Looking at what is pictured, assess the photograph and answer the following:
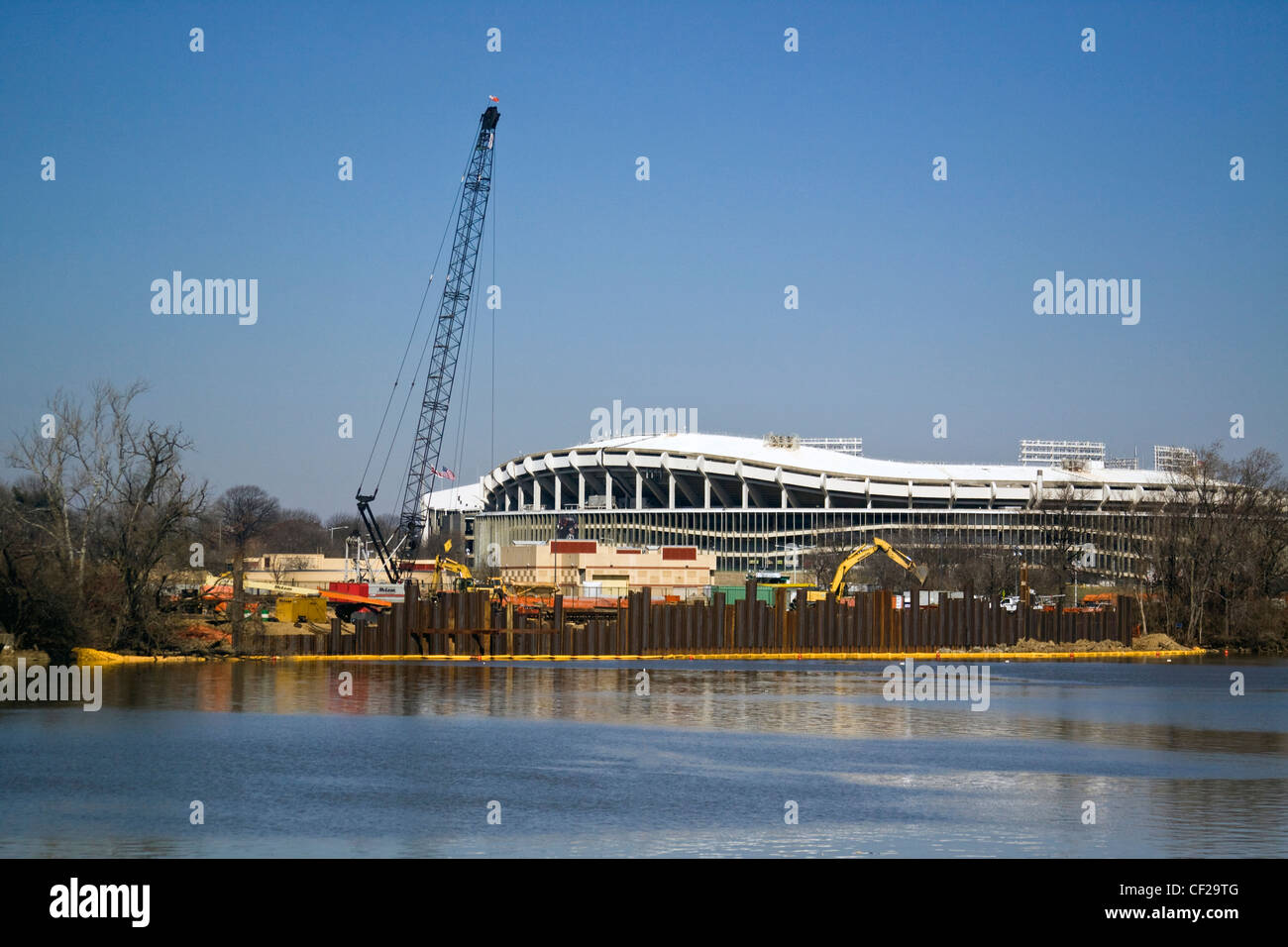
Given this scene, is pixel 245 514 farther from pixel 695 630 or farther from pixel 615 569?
pixel 695 630

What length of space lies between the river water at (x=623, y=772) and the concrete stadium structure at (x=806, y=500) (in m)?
86.3

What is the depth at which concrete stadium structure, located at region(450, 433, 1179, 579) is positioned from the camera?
430 ft

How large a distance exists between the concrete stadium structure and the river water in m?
86.3

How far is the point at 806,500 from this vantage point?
457ft

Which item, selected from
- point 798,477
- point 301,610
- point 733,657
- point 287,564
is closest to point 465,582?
point 301,610

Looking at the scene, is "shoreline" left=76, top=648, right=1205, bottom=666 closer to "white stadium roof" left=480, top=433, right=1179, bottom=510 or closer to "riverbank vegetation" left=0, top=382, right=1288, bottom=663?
"riverbank vegetation" left=0, top=382, right=1288, bottom=663

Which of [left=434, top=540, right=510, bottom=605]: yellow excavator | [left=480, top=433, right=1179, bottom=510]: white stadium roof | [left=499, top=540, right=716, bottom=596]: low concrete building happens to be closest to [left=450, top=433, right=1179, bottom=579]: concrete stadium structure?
[left=480, top=433, right=1179, bottom=510]: white stadium roof

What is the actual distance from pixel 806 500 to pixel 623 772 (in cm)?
11363

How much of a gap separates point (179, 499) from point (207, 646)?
5652 millimetres

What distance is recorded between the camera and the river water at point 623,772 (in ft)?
66.6

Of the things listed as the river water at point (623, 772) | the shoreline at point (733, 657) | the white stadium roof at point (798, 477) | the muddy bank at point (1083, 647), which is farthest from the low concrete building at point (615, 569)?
the river water at point (623, 772)

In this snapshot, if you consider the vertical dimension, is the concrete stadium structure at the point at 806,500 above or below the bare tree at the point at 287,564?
above

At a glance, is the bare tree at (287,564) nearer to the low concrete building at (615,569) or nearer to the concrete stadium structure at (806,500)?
the low concrete building at (615,569)
